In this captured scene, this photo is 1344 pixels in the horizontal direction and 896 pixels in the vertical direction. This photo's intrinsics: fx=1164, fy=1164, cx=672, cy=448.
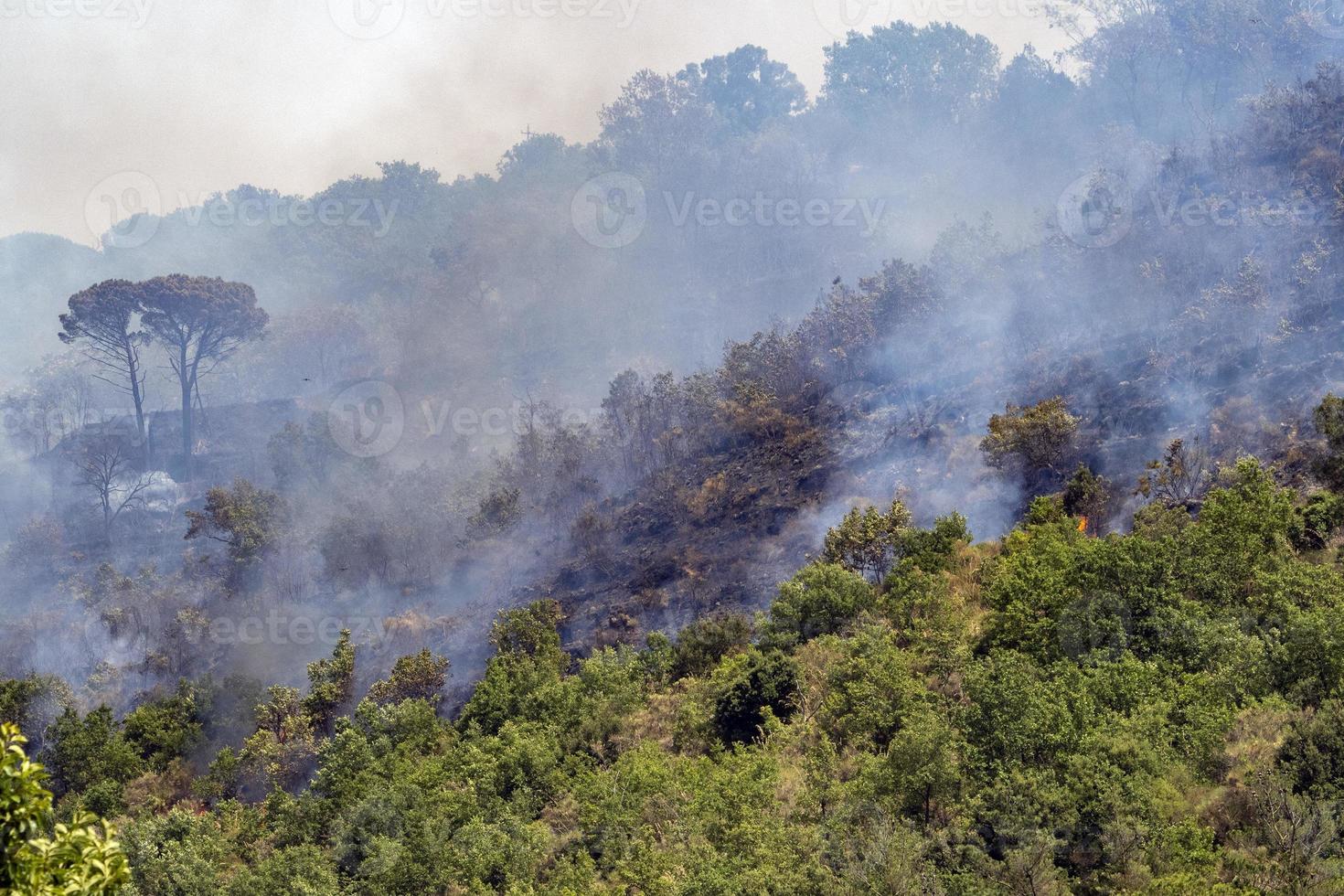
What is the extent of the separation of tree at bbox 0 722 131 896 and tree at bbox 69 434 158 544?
64.0m

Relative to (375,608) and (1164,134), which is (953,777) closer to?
(375,608)

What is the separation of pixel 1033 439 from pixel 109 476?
53.3 metres

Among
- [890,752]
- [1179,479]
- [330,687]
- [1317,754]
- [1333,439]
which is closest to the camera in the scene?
[1317,754]

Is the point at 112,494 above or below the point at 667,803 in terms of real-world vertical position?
above

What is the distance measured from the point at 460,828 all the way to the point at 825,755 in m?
7.90

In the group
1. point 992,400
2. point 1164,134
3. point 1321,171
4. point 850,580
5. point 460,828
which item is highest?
point 1164,134

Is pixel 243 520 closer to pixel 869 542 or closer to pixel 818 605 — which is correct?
pixel 869 542

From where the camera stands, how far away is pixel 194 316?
233 feet

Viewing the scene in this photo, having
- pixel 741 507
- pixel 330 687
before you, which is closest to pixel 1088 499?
pixel 741 507

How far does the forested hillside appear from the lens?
2084 cm

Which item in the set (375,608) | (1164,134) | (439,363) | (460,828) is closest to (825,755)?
(460,828)

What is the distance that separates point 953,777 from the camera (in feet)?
67.4

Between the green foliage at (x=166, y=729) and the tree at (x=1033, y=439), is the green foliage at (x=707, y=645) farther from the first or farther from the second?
the green foliage at (x=166, y=729)

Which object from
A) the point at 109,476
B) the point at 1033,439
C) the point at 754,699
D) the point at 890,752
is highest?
the point at 109,476
